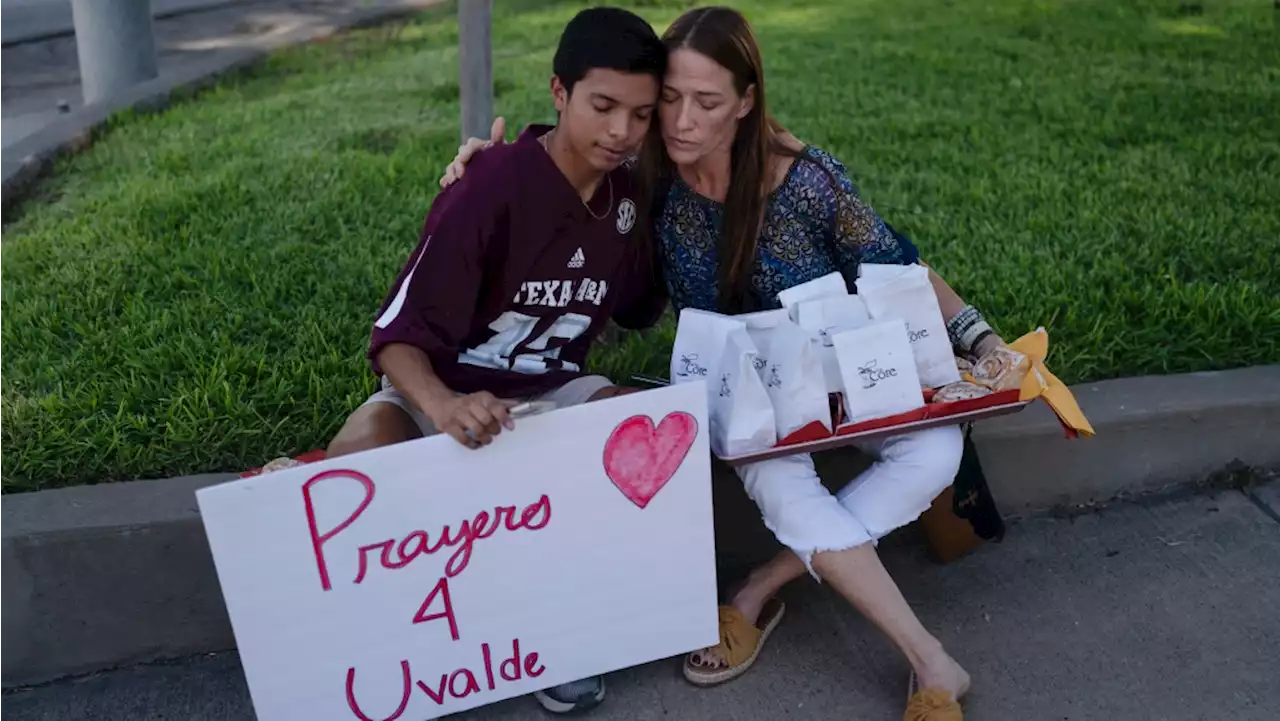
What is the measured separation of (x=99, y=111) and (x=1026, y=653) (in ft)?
16.1

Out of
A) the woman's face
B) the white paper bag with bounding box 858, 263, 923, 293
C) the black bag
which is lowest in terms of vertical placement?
the black bag

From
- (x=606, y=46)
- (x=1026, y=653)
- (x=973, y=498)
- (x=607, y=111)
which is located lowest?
(x=1026, y=653)

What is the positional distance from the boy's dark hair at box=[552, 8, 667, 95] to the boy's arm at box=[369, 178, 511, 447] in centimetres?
28

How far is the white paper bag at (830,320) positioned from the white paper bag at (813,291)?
Result: 2 cm

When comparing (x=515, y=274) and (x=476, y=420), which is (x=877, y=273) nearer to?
(x=515, y=274)

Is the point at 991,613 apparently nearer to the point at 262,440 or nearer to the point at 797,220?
the point at 797,220

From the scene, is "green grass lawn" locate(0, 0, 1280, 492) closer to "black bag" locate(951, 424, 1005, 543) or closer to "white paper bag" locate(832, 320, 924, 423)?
"black bag" locate(951, 424, 1005, 543)

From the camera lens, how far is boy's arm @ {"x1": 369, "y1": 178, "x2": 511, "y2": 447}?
219cm

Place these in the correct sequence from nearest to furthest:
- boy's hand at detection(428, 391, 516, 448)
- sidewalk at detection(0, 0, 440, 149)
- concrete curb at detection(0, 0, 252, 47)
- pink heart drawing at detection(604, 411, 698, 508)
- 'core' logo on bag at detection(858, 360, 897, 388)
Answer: boy's hand at detection(428, 391, 516, 448) < pink heart drawing at detection(604, 411, 698, 508) < 'core' logo on bag at detection(858, 360, 897, 388) < sidewalk at detection(0, 0, 440, 149) < concrete curb at detection(0, 0, 252, 47)

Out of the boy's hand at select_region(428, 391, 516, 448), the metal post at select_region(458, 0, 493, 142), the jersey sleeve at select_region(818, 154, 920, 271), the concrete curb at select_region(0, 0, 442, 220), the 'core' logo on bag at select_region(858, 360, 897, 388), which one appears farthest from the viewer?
the concrete curb at select_region(0, 0, 442, 220)

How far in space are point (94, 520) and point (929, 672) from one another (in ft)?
5.42

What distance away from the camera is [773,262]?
2.58m

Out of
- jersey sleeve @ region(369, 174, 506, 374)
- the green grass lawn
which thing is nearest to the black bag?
the green grass lawn

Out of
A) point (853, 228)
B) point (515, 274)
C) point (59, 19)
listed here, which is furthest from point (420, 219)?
point (59, 19)
